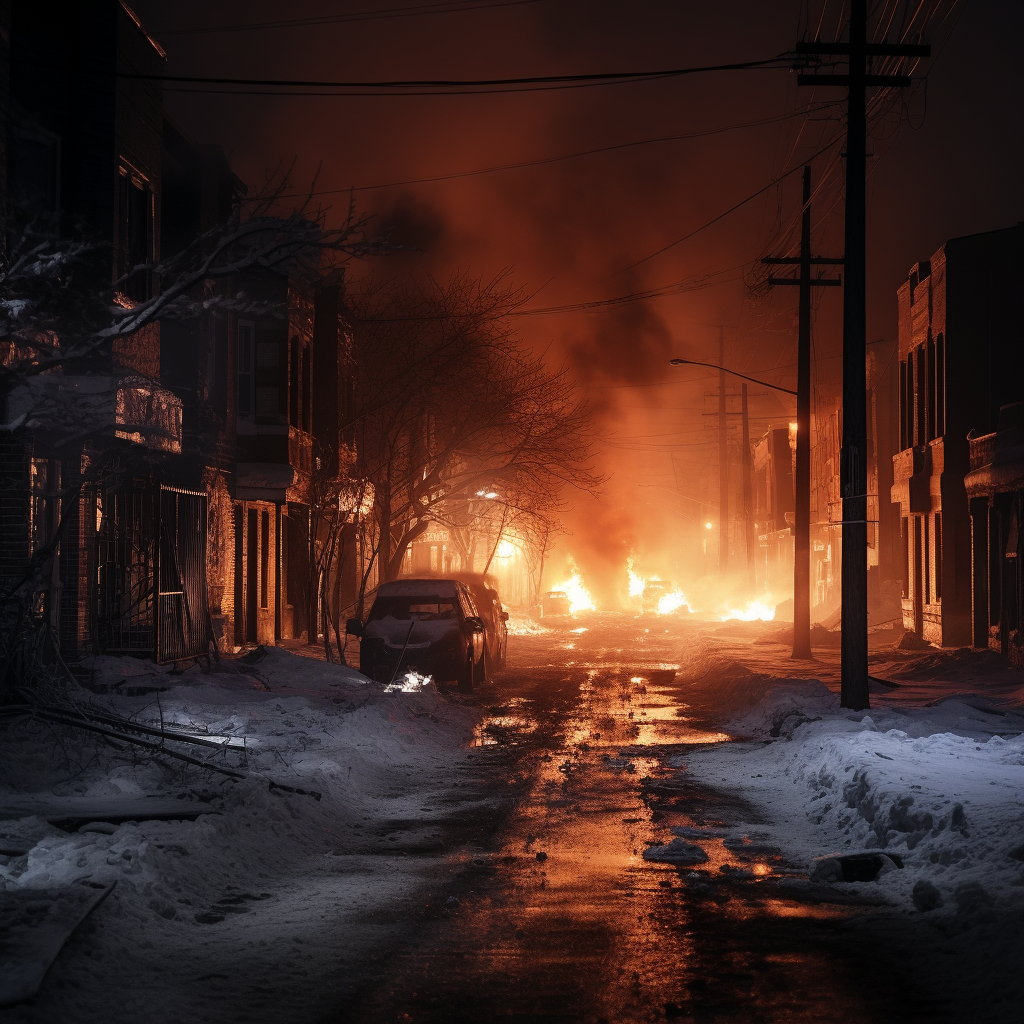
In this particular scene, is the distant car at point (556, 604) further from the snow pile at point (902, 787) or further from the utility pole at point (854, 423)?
the utility pole at point (854, 423)

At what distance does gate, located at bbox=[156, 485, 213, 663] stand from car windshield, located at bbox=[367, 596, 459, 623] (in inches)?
113

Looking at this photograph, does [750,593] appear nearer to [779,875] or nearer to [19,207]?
[19,207]

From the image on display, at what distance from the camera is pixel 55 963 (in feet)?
18.7

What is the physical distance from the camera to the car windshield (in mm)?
21375

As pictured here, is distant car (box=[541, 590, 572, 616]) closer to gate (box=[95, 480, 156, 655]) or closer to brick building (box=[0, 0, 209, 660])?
brick building (box=[0, 0, 209, 660])

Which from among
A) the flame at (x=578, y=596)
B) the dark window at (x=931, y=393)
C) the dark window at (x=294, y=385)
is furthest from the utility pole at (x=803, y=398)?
the flame at (x=578, y=596)

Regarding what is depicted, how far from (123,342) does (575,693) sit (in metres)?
9.50

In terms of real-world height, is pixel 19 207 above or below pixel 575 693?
above

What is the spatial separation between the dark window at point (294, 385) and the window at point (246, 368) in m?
1.28

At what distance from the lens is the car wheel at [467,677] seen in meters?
21.0

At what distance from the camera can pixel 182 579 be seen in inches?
796

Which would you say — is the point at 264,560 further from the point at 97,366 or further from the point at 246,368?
the point at 97,366

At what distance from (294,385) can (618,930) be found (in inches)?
896

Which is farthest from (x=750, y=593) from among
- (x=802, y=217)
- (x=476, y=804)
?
(x=476, y=804)
